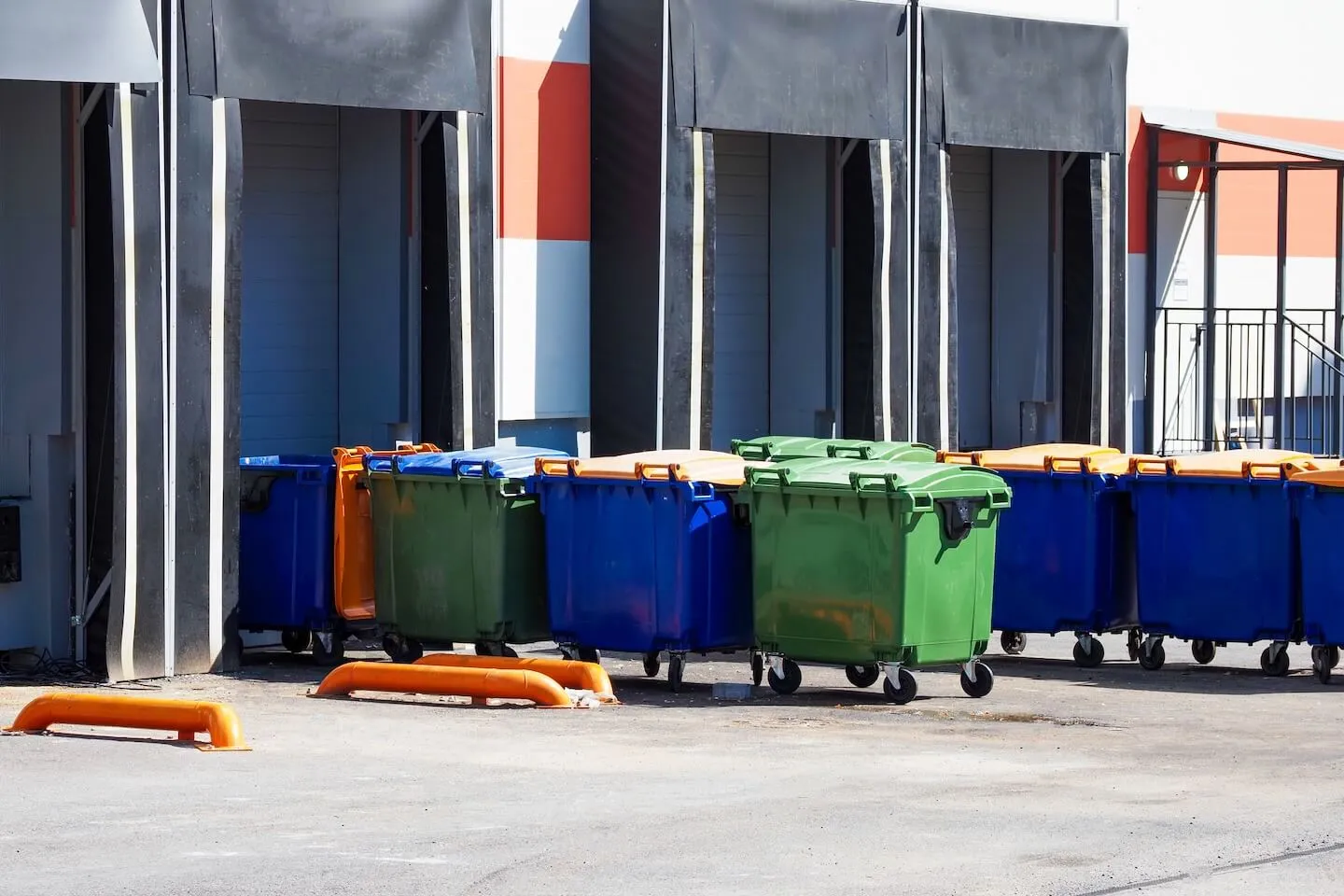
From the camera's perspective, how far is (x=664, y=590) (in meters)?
12.6

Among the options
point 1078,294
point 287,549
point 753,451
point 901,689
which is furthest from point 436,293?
point 1078,294

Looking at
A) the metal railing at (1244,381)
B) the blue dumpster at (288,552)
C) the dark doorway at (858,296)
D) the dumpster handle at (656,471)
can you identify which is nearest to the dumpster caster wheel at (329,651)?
the blue dumpster at (288,552)

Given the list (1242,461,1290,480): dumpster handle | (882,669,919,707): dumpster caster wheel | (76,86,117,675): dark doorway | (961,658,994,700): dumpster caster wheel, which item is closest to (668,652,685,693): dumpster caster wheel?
(882,669,919,707): dumpster caster wheel

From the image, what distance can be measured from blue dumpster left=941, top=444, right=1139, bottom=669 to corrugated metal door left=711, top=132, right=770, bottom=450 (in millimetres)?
4234

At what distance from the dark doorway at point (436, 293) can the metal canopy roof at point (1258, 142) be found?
23.2ft

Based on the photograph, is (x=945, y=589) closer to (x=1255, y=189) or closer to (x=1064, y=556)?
(x=1064, y=556)

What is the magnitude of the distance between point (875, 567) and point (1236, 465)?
2.39 metres

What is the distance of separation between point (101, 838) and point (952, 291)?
1066 centimetres

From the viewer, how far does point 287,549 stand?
14.0m

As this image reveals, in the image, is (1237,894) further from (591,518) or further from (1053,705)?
(591,518)

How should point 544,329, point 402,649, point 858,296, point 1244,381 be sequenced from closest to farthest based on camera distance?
point 402,649, point 544,329, point 858,296, point 1244,381

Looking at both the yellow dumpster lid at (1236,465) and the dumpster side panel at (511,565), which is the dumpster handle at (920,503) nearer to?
the yellow dumpster lid at (1236,465)

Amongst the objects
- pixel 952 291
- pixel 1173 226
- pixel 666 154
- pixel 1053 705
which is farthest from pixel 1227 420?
pixel 1053 705

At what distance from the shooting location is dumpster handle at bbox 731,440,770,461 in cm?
1460
